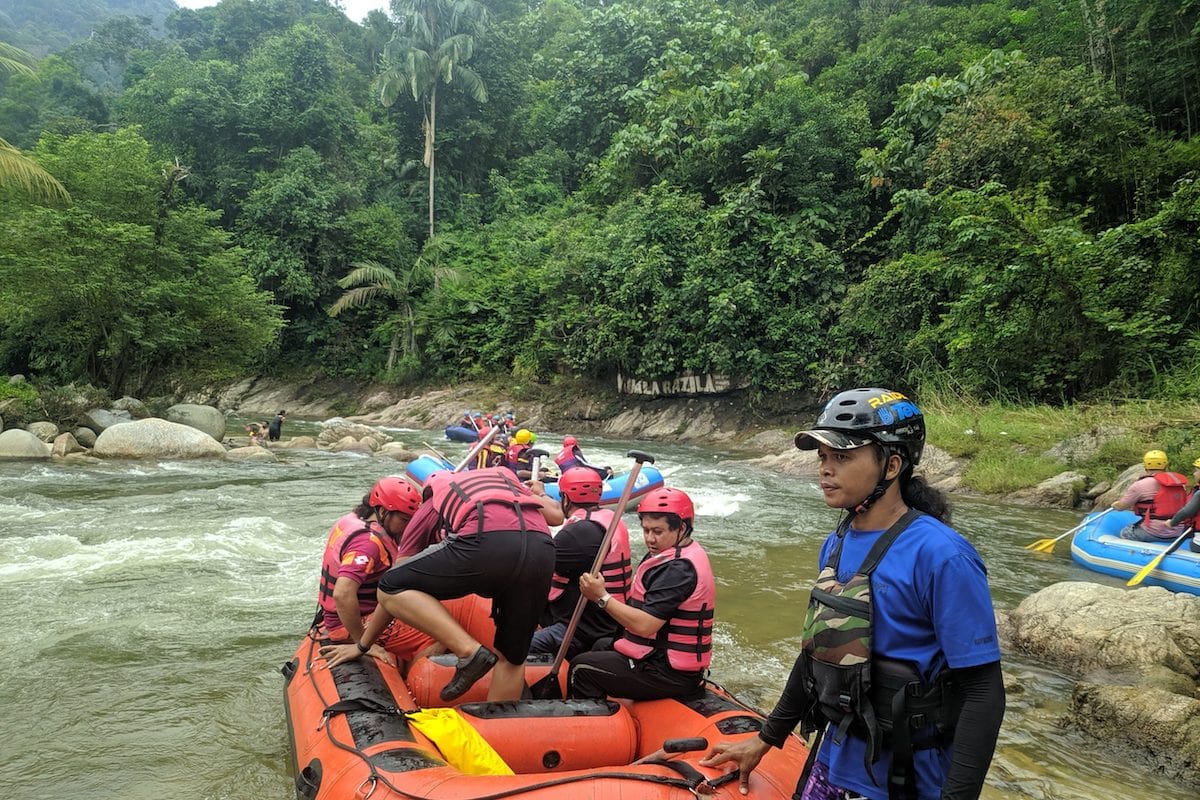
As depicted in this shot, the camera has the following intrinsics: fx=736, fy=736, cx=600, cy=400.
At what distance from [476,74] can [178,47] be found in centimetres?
1560

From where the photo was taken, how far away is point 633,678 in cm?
346

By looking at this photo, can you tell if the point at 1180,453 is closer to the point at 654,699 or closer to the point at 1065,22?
the point at 654,699

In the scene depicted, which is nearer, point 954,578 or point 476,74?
point 954,578

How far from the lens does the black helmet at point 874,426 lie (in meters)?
1.85

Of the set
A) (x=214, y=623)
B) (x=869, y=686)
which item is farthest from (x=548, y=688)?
(x=214, y=623)

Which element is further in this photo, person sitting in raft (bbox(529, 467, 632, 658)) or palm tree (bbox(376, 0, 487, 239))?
palm tree (bbox(376, 0, 487, 239))

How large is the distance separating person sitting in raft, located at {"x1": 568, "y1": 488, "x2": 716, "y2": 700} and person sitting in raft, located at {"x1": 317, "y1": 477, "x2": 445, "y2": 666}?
3.81ft

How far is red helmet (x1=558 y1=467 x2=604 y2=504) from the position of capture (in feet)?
14.0

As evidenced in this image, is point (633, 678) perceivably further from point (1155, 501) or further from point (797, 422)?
point (797, 422)

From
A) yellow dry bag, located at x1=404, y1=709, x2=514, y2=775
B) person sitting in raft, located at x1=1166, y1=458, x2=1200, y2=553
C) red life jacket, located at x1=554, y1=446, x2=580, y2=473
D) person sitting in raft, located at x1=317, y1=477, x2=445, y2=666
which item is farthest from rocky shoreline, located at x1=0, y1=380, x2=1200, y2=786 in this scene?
red life jacket, located at x1=554, y1=446, x2=580, y2=473

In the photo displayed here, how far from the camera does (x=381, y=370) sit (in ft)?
100

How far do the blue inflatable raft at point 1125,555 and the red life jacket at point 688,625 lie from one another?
5.88m

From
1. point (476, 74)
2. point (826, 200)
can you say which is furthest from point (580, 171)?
point (826, 200)

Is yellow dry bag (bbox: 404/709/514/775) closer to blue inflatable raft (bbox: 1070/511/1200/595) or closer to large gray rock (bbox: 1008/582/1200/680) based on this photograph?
large gray rock (bbox: 1008/582/1200/680)
